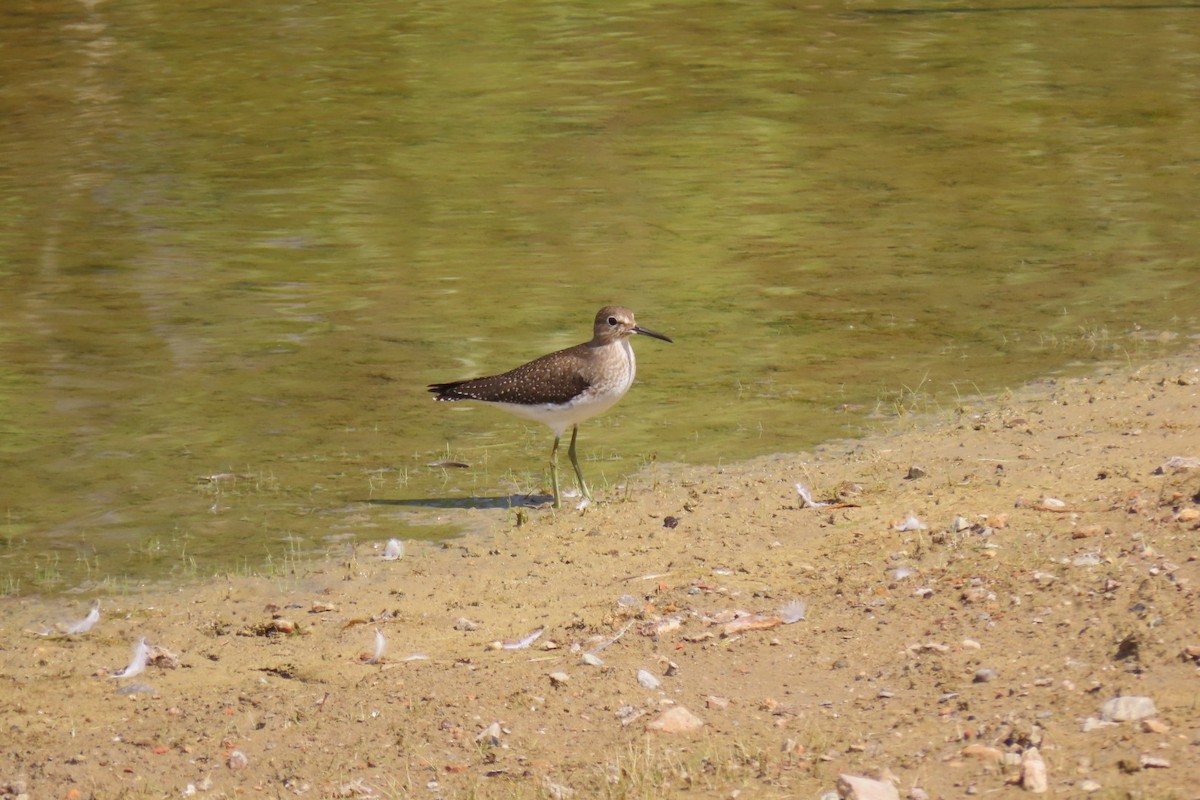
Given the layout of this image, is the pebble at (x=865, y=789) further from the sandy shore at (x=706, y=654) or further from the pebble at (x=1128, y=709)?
the pebble at (x=1128, y=709)

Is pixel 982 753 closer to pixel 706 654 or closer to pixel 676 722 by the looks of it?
pixel 676 722

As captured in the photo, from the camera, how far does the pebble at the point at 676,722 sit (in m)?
6.54

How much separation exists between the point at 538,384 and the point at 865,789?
4.94 meters

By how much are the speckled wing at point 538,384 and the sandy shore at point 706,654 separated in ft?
2.58

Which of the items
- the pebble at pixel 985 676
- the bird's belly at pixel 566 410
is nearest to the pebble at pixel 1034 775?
the pebble at pixel 985 676

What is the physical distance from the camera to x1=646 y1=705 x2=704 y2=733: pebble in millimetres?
6539

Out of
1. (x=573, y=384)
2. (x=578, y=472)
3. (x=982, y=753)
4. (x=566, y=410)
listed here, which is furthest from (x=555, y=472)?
(x=982, y=753)

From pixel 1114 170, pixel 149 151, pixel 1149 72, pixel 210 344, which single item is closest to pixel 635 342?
pixel 210 344

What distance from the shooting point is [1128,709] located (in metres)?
5.90

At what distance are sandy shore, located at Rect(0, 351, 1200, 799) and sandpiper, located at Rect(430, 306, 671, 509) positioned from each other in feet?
2.31

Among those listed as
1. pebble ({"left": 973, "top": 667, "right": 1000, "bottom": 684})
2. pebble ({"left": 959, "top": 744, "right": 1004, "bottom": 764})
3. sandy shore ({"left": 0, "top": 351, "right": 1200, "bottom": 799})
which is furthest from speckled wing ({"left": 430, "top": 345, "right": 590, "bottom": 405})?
pebble ({"left": 959, "top": 744, "right": 1004, "bottom": 764})

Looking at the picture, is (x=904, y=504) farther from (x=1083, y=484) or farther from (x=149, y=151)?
(x=149, y=151)

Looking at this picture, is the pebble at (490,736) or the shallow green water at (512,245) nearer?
the pebble at (490,736)


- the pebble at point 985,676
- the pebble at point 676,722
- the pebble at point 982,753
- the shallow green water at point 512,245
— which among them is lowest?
the shallow green water at point 512,245
